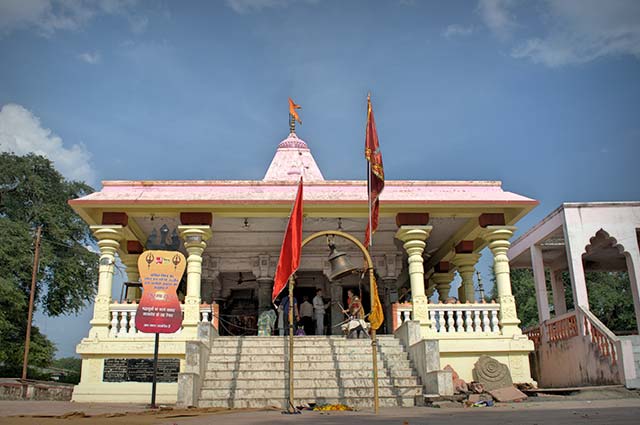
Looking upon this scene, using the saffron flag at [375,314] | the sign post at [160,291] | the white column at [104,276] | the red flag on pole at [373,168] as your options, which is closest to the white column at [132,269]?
the white column at [104,276]

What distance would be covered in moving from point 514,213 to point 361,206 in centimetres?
341

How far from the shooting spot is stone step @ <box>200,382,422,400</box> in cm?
942

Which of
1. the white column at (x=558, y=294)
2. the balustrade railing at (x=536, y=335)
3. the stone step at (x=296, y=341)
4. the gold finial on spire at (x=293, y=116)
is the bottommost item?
the stone step at (x=296, y=341)

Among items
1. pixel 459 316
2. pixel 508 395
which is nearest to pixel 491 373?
pixel 459 316

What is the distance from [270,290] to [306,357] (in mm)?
4872

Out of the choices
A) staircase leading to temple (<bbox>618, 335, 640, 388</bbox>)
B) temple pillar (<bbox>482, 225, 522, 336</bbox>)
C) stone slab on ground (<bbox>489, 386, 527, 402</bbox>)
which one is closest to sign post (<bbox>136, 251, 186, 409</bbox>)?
stone slab on ground (<bbox>489, 386, 527, 402</bbox>)

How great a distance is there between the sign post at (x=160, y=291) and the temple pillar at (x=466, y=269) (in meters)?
8.92

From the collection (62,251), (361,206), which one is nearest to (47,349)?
(62,251)

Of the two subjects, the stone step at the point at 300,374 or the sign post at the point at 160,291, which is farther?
the stone step at the point at 300,374

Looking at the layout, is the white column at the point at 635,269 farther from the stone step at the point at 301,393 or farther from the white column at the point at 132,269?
the white column at the point at 132,269

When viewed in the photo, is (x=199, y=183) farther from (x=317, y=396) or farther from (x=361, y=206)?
(x=317, y=396)

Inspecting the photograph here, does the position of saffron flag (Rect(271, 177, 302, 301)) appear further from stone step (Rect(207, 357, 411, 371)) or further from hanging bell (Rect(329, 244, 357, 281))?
stone step (Rect(207, 357, 411, 371))

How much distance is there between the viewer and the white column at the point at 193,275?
11.6 m

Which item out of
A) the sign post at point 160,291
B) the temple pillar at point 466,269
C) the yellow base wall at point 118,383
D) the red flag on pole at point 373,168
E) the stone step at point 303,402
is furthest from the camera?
the temple pillar at point 466,269
